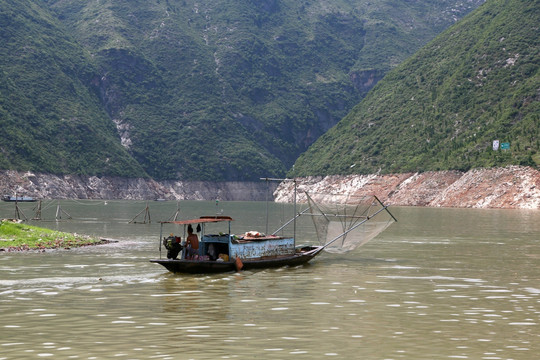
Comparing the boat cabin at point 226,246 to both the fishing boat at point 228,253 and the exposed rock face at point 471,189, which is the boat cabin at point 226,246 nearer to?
the fishing boat at point 228,253

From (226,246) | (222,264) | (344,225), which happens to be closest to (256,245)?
(226,246)

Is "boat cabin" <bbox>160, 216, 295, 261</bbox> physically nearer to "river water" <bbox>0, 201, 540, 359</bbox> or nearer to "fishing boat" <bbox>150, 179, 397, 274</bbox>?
"fishing boat" <bbox>150, 179, 397, 274</bbox>

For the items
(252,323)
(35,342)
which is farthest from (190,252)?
(35,342)

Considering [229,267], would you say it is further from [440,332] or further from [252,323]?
[440,332]

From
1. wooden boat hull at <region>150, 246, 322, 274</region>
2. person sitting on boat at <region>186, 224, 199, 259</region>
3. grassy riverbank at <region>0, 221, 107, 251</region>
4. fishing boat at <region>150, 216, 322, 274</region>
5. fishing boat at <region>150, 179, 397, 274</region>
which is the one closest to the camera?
wooden boat hull at <region>150, 246, 322, 274</region>

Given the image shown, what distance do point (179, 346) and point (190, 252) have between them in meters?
19.5

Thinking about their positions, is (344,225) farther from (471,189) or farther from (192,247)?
(471,189)

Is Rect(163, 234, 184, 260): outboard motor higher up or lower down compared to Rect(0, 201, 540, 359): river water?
higher up

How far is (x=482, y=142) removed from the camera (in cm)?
18612

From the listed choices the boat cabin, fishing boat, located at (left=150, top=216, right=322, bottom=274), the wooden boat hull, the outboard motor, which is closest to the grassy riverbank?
fishing boat, located at (left=150, top=216, right=322, bottom=274)

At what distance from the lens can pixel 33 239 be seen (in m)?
52.8

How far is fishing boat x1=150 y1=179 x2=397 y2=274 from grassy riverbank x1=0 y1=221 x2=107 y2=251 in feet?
41.1

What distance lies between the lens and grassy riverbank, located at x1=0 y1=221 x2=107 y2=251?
165 feet

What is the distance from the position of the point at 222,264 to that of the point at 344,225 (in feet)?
43.8
